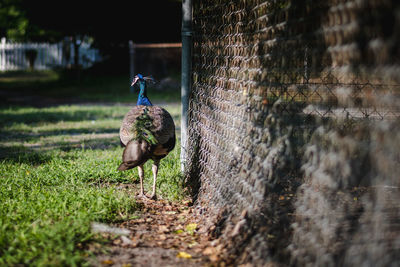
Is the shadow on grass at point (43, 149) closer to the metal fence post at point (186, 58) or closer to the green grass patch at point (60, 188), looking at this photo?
the green grass patch at point (60, 188)

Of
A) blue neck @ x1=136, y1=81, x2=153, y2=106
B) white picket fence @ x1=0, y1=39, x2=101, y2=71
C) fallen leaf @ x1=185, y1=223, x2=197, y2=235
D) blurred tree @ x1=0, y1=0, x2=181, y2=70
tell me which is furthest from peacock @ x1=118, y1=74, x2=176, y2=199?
white picket fence @ x1=0, y1=39, x2=101, y2=71

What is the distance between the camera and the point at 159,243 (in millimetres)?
3045

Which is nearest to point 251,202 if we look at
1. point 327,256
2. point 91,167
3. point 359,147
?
point 327,256

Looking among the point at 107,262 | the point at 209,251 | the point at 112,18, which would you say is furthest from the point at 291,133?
the point at 112,18

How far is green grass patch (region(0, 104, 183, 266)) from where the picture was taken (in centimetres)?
275

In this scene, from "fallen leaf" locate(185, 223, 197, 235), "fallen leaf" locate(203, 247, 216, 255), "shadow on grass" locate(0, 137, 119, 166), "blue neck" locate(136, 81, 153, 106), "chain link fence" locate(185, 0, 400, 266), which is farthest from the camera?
"shadow on grass" locate(0, 137, 119, 166)

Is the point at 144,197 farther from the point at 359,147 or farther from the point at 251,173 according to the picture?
the point at 359,147

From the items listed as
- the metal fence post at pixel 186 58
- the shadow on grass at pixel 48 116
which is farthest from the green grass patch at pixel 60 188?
the shadow on grass at pixel 48 116

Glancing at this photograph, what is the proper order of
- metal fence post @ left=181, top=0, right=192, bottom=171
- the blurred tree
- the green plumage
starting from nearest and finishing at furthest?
the green plumage → metal fence post @ left=181, top=0, right=192, bottom=171 → the blurred tree

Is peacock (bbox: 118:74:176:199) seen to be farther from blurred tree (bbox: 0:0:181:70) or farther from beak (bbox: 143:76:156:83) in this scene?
blurred tree (bbox: 0:0:181:70)

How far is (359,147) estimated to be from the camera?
1995 millimetres

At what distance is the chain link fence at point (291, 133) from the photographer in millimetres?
1762

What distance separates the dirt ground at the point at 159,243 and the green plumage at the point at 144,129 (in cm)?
63

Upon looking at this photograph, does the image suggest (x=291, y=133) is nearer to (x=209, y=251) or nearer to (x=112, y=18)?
(x=209, y=251)
